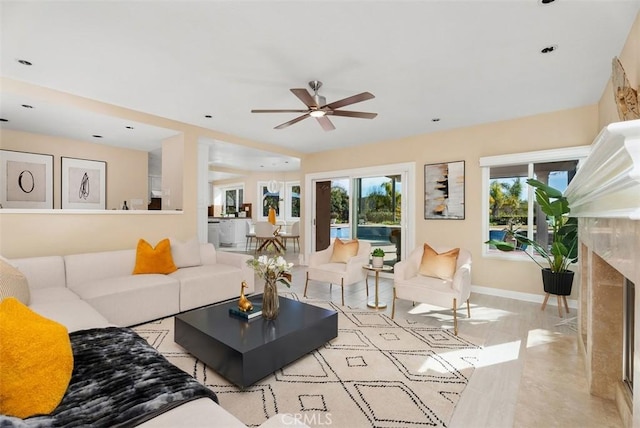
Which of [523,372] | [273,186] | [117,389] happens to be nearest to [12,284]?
[117,389]

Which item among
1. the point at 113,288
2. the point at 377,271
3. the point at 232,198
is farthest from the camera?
the point at 232,198

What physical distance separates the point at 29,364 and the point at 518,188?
206 inches

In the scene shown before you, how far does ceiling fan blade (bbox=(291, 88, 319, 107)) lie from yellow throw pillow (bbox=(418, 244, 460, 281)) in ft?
7.05

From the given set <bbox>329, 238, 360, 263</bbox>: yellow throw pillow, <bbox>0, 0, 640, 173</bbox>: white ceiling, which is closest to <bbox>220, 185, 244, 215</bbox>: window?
<bbox>0, 0, 640, 173</bbox>: white ceiling

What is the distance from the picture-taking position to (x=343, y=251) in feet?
14.2

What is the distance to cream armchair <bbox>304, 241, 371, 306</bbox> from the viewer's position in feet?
12.7

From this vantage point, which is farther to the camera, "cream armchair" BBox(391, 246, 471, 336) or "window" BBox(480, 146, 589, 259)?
"window" BBox(480, 146, 589, 259)

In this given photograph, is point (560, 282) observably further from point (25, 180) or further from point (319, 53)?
point (25, 180)

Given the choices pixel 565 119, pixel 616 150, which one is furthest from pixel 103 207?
pixel 565 119

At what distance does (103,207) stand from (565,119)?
766cm

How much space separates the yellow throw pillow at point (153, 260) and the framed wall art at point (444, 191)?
400cm

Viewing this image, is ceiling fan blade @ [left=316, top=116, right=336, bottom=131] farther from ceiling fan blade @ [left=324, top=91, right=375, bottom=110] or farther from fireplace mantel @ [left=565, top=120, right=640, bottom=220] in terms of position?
fireplace mantel @ [left=565, top=120, right=640, bottom=220]

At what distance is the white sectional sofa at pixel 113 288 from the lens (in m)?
2.37

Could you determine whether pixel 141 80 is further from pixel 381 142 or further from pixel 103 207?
pixel 381 142
